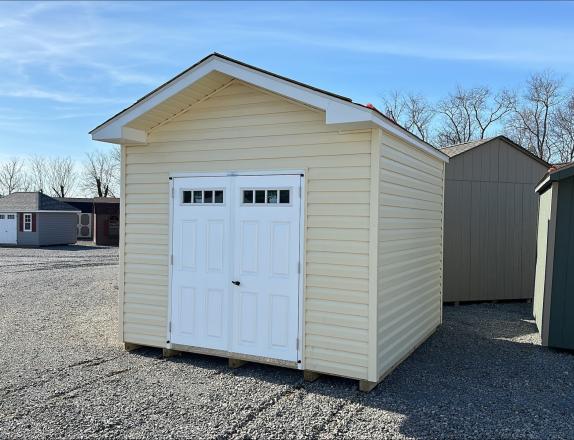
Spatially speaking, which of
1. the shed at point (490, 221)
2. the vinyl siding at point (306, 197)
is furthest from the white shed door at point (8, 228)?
the shed at point (490, 221)

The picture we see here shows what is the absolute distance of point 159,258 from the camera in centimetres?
600

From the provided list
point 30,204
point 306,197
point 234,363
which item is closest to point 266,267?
point 306,197

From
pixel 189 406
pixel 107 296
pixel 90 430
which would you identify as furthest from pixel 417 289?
pixel 107 296

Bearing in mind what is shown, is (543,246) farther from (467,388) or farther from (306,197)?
(306,197)

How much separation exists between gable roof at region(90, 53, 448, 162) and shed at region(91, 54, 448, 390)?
0.01 metres

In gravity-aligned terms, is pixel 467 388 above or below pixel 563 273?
below

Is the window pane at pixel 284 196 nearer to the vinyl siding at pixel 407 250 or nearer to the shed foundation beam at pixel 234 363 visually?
the vinyl siding at pixel 407 250

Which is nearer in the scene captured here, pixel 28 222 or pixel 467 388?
pixel 467 388

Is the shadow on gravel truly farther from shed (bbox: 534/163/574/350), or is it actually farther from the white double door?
the white double door

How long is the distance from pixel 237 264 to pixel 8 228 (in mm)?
25395

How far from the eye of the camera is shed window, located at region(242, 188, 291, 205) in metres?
5.32

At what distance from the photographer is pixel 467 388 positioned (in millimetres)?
4996

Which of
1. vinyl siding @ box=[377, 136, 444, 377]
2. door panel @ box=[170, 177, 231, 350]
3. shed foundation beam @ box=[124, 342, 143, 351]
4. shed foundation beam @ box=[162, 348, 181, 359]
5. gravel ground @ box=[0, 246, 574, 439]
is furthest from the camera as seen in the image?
shed foundation beam @ box=[124, 342, 143, 351]

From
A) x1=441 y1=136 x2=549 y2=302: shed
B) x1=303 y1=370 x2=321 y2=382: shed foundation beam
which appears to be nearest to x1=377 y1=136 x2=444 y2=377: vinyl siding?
x1=303 y1=370 x2=321 y2=382: shed foundation beam
